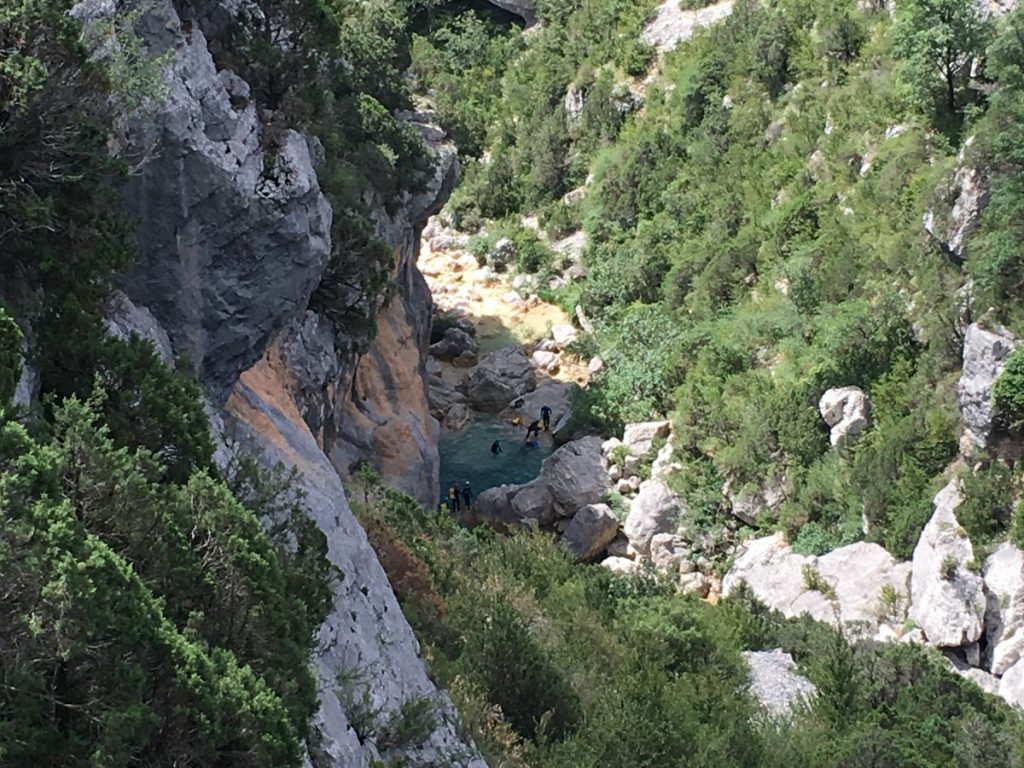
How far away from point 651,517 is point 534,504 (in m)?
3.45

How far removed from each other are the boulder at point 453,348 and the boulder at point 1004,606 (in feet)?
75.4

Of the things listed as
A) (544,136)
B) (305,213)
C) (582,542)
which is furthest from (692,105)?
(305,213)

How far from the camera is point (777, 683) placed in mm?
18141

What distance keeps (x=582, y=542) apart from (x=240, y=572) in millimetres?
20918

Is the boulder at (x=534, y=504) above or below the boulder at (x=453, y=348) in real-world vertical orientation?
below

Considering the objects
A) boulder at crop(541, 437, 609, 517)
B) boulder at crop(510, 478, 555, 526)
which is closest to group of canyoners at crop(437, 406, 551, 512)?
boulder at crop(510, 478, 555, 526)

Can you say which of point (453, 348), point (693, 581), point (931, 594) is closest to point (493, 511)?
point (693, 581)

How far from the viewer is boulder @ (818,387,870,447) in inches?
1056

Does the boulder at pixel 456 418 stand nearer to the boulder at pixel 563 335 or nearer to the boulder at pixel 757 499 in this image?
the boulder at pixel 563 335

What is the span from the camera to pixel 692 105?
43.9 metres

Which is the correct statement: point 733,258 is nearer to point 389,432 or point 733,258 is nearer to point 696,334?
point 696,334

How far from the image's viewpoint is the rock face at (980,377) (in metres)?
22.8

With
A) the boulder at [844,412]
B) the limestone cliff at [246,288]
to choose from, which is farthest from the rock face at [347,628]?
the boulder at [844,412]

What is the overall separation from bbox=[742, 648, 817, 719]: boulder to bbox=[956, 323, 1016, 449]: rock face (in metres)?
7.68
